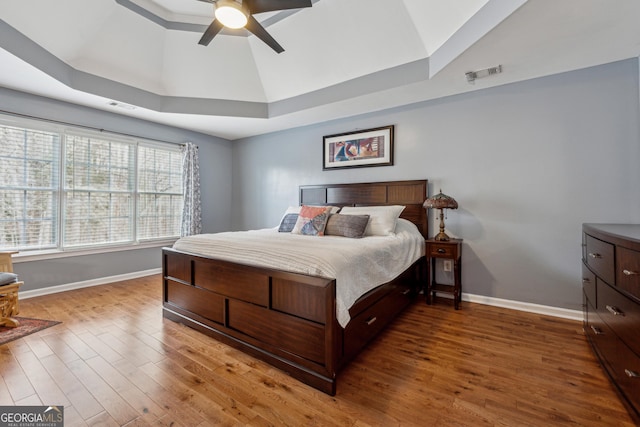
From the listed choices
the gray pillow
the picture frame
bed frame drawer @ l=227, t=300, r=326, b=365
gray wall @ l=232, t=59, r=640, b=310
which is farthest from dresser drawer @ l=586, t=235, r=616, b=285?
the gray pillow

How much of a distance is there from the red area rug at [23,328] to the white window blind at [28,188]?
1171 millimetres

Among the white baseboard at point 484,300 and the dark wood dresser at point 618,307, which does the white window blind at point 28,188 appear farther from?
the dark wood dresser at point 618,307

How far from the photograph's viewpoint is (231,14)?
2.19m

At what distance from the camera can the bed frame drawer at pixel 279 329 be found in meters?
1.74

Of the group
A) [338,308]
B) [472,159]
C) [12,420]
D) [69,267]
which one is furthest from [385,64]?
[69,267]

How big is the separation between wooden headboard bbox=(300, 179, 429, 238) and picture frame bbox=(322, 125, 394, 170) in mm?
317

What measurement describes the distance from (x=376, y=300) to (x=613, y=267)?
1464 mm

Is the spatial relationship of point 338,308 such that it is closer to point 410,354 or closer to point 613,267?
point 410,354

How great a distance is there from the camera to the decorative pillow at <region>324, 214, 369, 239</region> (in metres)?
2.91

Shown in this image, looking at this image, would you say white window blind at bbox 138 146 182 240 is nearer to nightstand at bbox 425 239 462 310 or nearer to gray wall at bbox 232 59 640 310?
gray wall at bbox 232 59 640 310

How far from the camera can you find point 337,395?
5.43 feet

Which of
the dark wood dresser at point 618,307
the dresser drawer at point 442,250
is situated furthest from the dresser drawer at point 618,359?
the dresser drawer at point 442,250

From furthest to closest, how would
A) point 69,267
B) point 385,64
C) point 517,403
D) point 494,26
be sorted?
point 69,267, point 385,64, point 494,26, point 517,403

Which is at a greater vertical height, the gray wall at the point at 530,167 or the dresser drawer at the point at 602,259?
the gray wall at the point at 530,167
